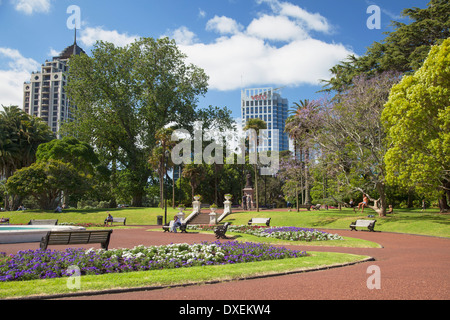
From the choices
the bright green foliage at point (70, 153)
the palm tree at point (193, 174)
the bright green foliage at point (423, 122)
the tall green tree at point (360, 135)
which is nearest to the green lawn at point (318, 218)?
the bright green foliage at point (423, 122)

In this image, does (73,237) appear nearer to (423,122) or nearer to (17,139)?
(423,122)

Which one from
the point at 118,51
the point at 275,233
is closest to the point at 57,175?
the point at 118,51

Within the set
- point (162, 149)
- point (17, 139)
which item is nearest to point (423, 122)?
point (162, 149)

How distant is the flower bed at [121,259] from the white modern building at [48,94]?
156 metres

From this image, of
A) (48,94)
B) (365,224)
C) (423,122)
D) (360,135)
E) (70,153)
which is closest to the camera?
(423,122)

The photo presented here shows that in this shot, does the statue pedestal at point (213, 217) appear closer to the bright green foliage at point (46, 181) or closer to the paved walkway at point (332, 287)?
the bright green foliage at point (46, 181)

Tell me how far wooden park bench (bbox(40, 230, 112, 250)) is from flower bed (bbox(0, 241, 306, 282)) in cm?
165

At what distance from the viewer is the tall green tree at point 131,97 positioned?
4712 centimetres

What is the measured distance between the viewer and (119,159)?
167 feet

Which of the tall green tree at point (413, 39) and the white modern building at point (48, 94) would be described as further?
the white modern building at point (48, 94)

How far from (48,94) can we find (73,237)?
6355 inches

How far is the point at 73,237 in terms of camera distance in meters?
A: 11.8

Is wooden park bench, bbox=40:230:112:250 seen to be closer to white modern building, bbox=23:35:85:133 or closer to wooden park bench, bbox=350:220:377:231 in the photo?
wooden park bench, bbox=350:220:377:231
